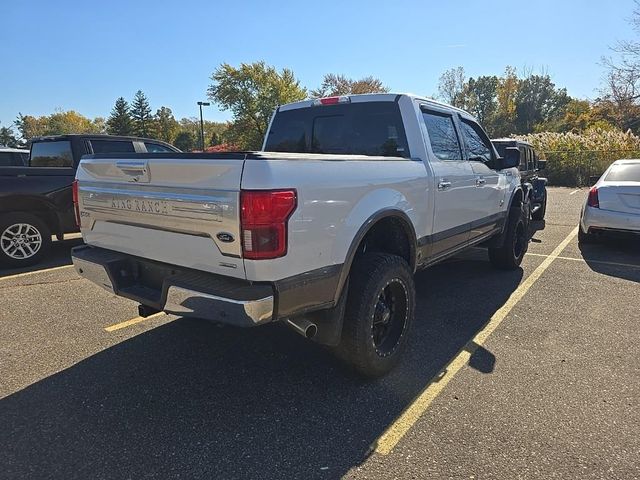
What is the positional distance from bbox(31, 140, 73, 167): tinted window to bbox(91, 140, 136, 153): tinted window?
39cm

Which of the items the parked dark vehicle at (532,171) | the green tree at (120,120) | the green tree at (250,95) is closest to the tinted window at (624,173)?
the parked dark vehicle at (532,171)

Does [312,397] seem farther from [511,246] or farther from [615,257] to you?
[615,257]

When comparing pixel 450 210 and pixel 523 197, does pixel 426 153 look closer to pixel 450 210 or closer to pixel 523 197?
pixel 450 210

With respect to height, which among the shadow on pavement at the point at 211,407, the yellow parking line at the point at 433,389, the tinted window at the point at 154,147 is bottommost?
the yellow parking line at the point at 433,389

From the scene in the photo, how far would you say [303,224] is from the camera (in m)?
2.37

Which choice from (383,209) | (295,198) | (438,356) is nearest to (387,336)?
(438,356)

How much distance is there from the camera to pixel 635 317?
432 cm

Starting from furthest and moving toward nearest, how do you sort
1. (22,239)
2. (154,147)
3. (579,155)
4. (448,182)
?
1. (579,155)
2. (154,147)
3. (22,239)
4. (448,182)

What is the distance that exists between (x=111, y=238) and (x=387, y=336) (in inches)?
84.6

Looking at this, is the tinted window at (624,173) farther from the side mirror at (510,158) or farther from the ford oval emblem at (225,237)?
the ford oval emblem at (225,237)

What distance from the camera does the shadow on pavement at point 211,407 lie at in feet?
7.49

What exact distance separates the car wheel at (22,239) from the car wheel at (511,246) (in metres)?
6.27

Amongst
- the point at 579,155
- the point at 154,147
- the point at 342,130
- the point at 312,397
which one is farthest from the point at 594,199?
the point at 579,155

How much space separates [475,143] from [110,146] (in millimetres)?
5884
